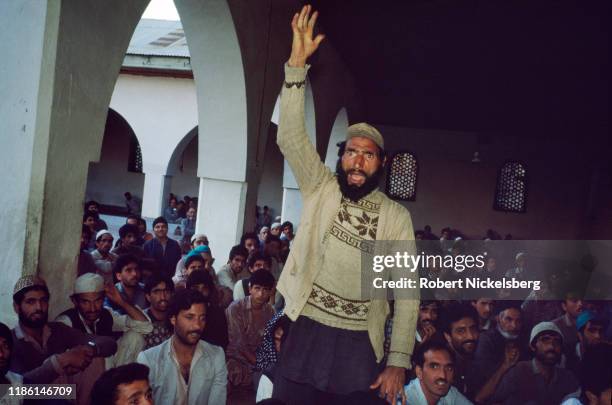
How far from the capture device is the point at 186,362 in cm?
336

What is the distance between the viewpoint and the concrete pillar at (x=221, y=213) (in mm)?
6730

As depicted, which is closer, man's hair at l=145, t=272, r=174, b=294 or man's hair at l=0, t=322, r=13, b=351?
man's hair at l=0, t=322, r=13, b=351

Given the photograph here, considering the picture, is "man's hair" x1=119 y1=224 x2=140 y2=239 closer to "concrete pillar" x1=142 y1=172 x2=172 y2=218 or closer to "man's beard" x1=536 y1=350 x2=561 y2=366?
"man's beard" x1=536 y1=350 x2=561 y2=366

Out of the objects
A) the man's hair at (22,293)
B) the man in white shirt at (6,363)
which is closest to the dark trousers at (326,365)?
the man in white shirt at (6,363)

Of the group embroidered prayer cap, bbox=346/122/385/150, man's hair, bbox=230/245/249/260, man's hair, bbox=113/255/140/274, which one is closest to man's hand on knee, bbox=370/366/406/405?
embroidered prayer cap, bbox=346/122/385/150

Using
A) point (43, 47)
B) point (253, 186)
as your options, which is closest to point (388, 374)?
point (43, 47)

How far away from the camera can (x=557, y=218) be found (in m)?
16.5

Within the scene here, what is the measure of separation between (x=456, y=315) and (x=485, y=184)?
13287mm

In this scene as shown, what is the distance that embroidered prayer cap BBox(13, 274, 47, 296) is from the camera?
2.93 metres

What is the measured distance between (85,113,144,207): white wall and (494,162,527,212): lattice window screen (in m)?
12.5

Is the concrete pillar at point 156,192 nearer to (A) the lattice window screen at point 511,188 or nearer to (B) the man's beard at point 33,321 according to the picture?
(A) the lattice window screen at point 511,188

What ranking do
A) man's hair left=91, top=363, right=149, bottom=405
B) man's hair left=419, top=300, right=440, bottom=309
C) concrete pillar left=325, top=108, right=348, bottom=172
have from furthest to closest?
concrete pillar left=325, top=108, right=348, bottom=172
man's hair left=419, top=300, right=440, bottom=309
man's hair left=91, top=363, right=149, bottom=405

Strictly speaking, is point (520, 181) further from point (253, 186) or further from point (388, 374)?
point (388, 374)

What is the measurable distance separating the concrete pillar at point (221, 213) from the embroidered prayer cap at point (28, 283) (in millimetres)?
3770
